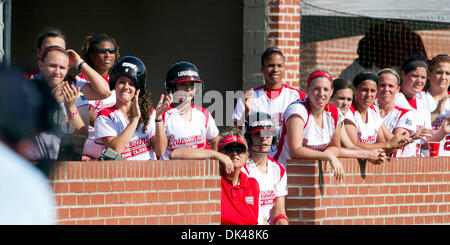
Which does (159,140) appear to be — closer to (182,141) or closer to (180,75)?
(182,141)

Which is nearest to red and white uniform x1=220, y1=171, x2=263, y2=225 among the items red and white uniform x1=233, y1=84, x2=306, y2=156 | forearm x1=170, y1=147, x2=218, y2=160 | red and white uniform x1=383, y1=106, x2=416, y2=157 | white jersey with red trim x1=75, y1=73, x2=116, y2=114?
forearm x1=170, y1=147, x2=218, y2=160

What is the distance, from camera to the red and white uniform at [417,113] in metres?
7.77

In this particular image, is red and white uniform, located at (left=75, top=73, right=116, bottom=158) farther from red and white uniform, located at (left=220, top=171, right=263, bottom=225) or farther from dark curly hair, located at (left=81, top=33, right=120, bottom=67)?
red and white uniform, located at (left=220, top=171, right=263, bottom=225)

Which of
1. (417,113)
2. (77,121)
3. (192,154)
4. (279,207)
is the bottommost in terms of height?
(279,207)

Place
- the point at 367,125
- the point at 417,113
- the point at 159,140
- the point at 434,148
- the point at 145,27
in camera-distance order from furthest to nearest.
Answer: the point at 145,27, the point at 434,148, the point at 417,113, the point at 367,125, the point at 159,140

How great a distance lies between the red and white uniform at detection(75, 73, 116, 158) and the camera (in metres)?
5.91

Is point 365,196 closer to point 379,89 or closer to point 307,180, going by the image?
point 307,180

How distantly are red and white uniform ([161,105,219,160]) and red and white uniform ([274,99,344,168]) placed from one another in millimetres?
740

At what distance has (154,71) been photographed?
11602 mm

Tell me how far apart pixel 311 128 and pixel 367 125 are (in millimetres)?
962

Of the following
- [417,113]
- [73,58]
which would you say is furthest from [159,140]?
[417,113]

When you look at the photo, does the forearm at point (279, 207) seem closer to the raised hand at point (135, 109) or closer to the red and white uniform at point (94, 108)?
the raised hand at point (135, 109)

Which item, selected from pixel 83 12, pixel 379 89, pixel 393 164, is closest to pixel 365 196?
pixel 393 164

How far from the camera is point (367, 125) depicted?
7.18 m
